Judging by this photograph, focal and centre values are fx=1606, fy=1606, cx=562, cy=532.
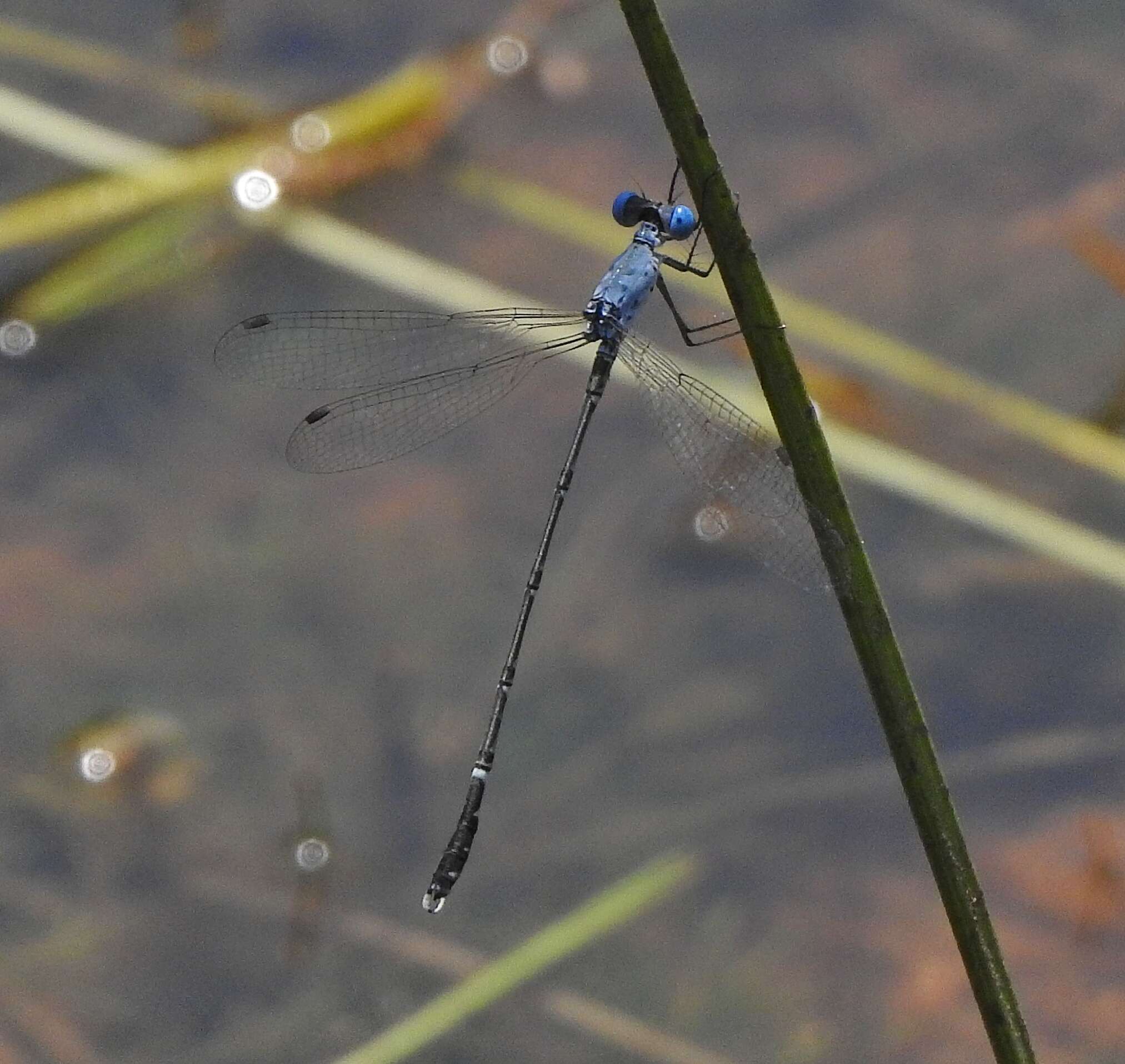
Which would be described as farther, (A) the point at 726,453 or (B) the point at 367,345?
(B) the point at 367,345

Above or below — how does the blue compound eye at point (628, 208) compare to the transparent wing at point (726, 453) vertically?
above

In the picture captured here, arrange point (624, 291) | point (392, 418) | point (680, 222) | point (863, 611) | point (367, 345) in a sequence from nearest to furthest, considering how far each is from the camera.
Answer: point (863, 611), point (680, 222), point (624, 291), point (392, 418), point (367, 345)

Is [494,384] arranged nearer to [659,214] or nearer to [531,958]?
[659,214]

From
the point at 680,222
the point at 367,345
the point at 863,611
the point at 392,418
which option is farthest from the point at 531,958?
the point at 863,611

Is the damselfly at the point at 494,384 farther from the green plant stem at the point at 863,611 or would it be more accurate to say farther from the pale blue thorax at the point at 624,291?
the green plant stem at the point at 863,611

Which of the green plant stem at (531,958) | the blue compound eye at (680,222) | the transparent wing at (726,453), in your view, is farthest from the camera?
the green plant stem at (531,958)

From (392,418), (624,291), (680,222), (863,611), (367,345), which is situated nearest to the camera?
(863,611)

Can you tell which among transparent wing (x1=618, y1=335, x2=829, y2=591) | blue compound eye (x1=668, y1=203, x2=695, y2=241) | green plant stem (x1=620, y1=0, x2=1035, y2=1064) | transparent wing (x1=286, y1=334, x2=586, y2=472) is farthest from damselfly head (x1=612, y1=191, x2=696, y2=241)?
green plant stem (x1=620, y1=0, x2=1035, y2=1064)

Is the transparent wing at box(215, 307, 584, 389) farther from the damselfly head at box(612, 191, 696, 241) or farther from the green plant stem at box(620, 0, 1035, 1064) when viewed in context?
the green plant stem at box(620, 0, 1035, 1064)

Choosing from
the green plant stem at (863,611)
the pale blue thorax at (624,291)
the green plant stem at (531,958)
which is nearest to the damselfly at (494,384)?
the pale blue thorax at (624,291)
